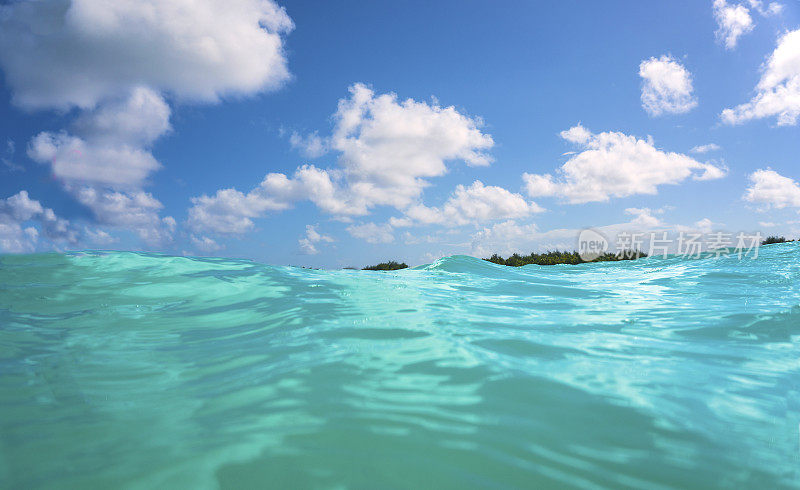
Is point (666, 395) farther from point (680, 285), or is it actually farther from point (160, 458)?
point (680, 285)

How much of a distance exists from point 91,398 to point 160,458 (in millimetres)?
1229

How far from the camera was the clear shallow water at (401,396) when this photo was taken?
68.3 inches

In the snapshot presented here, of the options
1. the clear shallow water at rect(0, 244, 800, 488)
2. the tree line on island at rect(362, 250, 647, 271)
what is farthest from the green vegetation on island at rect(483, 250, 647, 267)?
the clear shallow water at rect(0, 244, 800, 488)

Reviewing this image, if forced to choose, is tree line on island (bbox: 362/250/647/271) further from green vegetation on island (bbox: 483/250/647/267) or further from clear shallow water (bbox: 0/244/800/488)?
clear shallow water (bbox: 0/244/800/488)

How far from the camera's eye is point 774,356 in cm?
343

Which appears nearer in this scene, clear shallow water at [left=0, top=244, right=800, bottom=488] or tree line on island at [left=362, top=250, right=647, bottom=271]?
clear shallow water at [left=0, top=244, right=800, bottom=488]

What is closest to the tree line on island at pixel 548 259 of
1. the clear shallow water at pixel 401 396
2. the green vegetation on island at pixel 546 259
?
the green vegetation on island at pixel 546 259

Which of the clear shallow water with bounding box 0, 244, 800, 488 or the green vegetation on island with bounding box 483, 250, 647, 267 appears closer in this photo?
the clear shallow water with bounding box 0, 244, 800, 488

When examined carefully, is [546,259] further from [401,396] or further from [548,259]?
[401,396]

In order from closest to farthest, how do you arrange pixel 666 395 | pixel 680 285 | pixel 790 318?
pixel 666 395
pixel 790 318
pixel 680 285

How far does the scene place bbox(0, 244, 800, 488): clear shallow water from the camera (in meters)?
1.73

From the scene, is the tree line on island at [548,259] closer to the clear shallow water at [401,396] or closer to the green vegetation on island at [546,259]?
the green vegetation on island at [546,259]

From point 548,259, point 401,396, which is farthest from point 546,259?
point 401,396

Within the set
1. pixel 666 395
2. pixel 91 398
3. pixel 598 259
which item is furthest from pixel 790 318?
pixel 598 259
